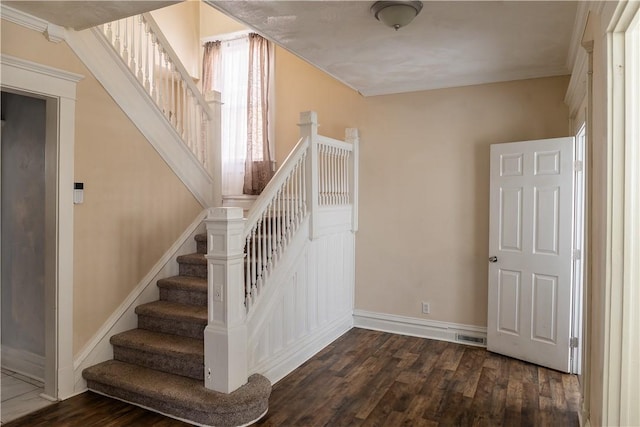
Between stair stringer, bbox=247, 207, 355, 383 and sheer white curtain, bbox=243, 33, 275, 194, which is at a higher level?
sheer white curtain, bbox=243, 33, 275, 194

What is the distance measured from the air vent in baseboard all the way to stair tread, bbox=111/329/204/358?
2.66 m

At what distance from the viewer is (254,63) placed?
211 inches

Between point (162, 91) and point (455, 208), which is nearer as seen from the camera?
point (162, 91)

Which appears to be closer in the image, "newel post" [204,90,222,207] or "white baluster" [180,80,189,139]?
"white baluster" [180,80,189,139]

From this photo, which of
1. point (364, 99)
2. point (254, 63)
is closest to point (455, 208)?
point (364, 99)

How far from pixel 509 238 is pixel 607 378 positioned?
7.63 feet

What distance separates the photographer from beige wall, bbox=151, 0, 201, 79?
5.43 m

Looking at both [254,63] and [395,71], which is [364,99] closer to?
[395,71]

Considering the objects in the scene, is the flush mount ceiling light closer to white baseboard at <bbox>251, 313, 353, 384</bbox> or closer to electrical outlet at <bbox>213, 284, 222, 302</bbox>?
electrical outlet at <bbox>213, 284, 222, 302</bbox>

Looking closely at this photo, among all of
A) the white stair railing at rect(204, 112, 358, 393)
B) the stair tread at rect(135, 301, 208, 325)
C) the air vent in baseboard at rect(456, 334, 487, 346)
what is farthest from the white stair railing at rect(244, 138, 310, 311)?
the air vent in baseboard at rect(456, 334, 487, 346)

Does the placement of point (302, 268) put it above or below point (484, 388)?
above

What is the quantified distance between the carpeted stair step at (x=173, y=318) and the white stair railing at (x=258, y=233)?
474 millimetres

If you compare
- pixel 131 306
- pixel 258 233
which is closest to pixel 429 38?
pixel 258 233

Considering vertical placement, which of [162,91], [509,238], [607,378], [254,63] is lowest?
[607,378]
